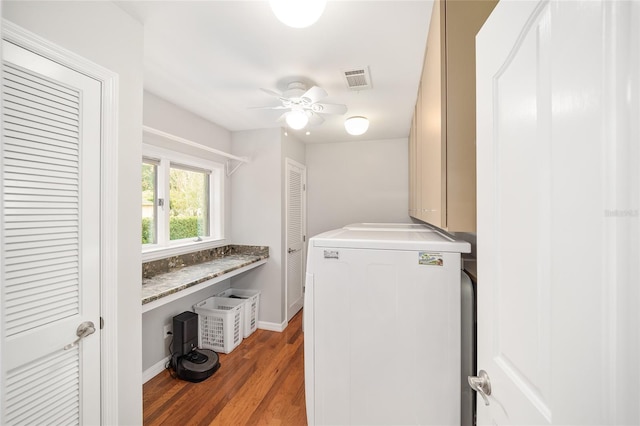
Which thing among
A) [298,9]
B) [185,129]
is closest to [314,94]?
[298,9]

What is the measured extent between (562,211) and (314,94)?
64.8 inches

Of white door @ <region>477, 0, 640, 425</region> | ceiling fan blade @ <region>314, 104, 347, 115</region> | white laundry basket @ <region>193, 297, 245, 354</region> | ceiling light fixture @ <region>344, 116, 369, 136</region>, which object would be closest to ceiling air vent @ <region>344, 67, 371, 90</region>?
ceiling fan blade @ <region>314, 104, 347, 115</region>

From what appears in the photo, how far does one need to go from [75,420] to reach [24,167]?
1.08m

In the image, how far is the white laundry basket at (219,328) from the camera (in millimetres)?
2658

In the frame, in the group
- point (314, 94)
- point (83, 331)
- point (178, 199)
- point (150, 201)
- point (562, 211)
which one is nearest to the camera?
point (562, 211)

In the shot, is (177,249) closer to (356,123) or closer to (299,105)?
(299,105)

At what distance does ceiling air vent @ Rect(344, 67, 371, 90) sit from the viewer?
190 cm

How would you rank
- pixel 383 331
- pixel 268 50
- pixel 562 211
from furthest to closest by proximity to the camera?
pixel 268 50 < pixel 383 331 < pixel 562 211

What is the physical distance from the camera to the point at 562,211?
48cm

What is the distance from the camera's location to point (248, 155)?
11.0ft

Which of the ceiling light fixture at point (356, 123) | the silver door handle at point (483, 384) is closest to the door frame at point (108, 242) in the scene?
the silver door handle at point (483, 384)

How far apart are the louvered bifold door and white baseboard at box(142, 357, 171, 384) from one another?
1434mm

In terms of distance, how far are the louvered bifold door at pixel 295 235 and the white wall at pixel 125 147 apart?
2.10 m

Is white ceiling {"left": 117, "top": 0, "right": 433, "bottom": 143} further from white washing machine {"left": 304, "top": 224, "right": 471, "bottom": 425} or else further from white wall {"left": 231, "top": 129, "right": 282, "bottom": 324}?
white washing machine {"left": 304, "top": 224, "right": 471, "bottom": 425}
